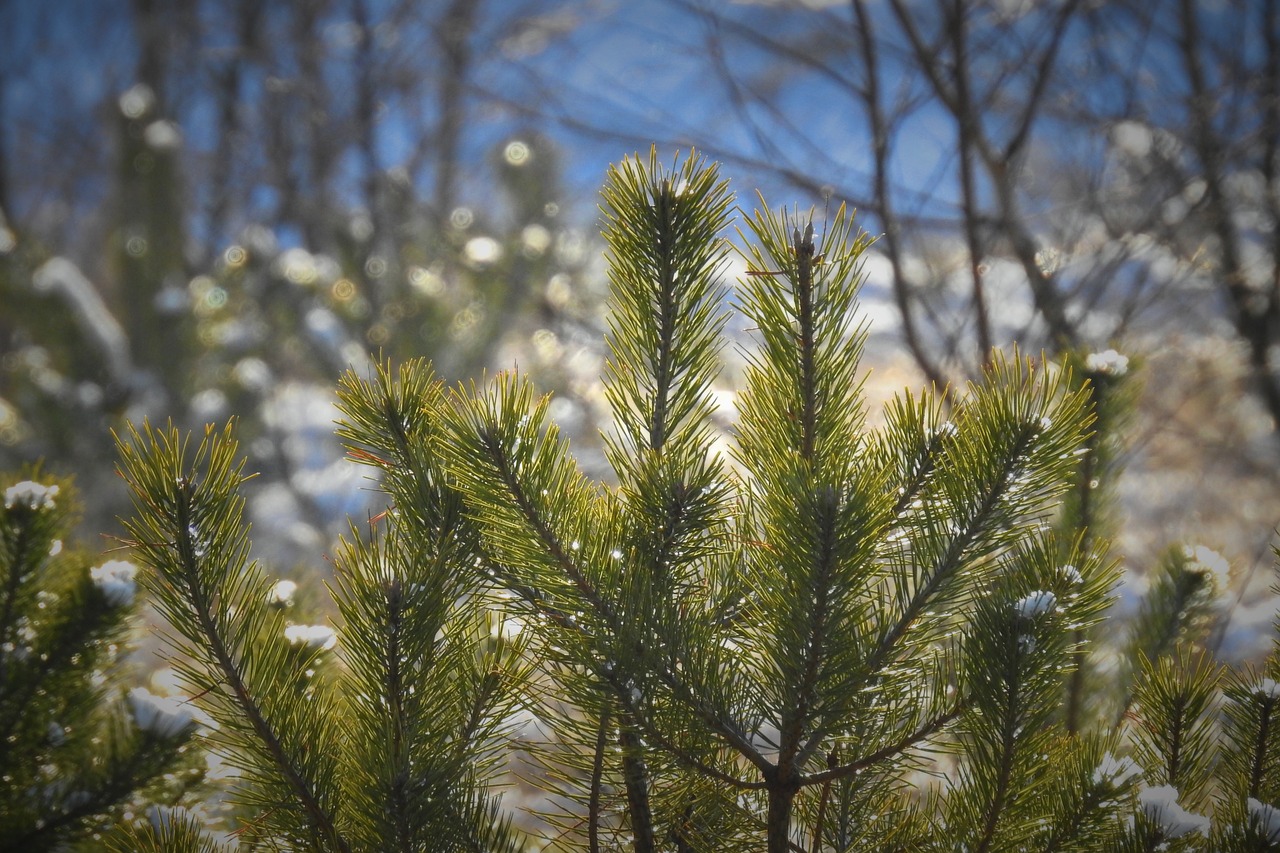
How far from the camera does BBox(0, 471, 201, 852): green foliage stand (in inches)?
43.9

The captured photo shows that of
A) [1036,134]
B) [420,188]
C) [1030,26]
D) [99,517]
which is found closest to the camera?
[1030,26]

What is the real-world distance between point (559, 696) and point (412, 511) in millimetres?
242

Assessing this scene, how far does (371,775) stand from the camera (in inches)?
30.1

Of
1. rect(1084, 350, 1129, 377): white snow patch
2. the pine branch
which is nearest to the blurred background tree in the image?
rect(1084, 350, 1129, 377): white snow patch

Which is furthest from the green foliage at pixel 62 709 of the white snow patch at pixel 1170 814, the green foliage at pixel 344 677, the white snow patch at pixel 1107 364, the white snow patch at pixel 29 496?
the white snow patch at pixel 1107 364

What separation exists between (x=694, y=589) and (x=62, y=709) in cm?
110

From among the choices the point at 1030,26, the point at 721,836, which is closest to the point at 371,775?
the point at 721,836

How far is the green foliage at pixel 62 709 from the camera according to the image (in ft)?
3.66

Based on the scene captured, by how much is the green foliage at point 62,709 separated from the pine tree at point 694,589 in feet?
1.21

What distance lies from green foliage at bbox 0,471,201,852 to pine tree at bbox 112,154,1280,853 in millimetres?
369

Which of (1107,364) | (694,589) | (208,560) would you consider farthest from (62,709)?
(1107,364)

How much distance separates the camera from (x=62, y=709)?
1.24 meters

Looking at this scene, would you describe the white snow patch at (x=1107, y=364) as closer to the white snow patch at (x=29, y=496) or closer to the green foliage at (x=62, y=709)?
the green foliage at (x=62, y=709)

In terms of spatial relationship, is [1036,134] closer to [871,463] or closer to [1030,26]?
[1030,26]
